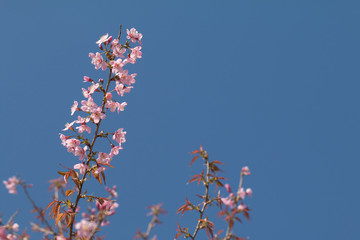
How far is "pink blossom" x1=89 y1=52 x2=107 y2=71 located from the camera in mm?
3688

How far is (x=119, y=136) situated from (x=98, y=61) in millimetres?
894

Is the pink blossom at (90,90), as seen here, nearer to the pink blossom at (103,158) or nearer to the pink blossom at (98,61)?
the pink blossom at (98,61)

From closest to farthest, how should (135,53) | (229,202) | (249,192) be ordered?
(229,202)
(249,192)
(135,53)

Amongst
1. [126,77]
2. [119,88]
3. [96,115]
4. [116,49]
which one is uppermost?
[116,49]

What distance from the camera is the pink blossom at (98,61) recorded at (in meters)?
3.69

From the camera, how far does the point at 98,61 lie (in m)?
3.70

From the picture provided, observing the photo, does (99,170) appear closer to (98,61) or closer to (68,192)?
(68,192)

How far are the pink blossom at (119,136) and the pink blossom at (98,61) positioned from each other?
0.75m

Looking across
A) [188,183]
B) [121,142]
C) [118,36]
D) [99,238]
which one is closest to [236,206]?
[188,183]

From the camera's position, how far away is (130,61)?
378cm

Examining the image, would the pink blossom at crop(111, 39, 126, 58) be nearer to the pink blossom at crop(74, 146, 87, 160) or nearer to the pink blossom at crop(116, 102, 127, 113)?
the pink blossom at crop(116, 102, 127, 113)

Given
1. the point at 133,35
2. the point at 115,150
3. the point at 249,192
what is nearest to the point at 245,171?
the point at 249,192

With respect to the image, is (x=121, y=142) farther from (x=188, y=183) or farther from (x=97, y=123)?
(x=188, y=183)

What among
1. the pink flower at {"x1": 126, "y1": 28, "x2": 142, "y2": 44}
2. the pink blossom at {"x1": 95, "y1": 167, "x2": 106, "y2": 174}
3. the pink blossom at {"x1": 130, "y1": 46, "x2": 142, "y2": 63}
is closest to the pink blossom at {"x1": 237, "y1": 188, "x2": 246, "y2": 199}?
the pink blossom at {"x1": 95, "y1": 167, "x2": 106, "y2": 174}
